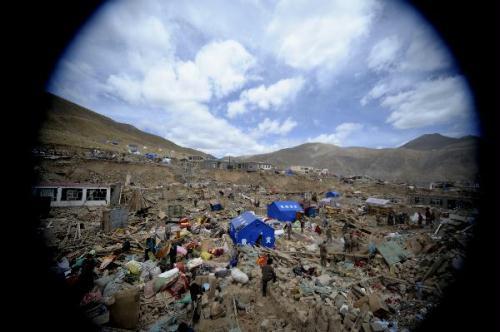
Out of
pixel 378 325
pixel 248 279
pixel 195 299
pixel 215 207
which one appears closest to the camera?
pixel 378 325

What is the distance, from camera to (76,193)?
68.3 ft

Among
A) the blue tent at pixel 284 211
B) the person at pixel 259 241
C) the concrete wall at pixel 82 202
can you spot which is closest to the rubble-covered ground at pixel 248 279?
the person at pixel 259 241

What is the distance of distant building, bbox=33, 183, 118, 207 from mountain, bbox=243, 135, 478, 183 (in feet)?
390

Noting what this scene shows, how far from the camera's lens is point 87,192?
21.3 metres

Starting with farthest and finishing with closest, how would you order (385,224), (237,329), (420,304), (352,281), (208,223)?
(385,224)
(208,223)
(352,281)
(420,304)
(237,329)

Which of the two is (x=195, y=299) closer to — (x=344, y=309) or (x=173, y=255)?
(x=173, y=255)

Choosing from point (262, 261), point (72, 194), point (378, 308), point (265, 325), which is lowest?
point (265, 325)

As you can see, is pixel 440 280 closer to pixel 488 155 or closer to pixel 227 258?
pixel 488 155

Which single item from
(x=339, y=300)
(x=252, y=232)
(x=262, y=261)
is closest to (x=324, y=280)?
(x=339, y=300)

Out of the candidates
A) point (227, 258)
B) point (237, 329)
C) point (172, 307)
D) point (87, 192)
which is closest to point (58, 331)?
point (172, 307)

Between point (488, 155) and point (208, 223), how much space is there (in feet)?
53.1

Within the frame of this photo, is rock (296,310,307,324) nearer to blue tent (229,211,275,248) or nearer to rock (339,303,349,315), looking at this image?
rock (339,303,349,315)

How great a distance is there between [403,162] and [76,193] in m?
172

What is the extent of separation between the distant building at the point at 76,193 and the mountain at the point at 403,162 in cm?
11892
